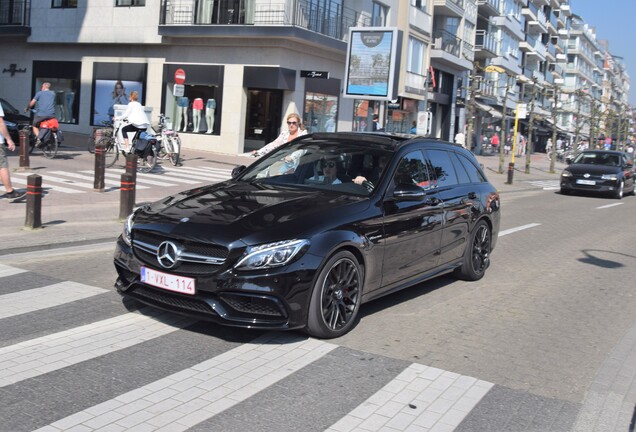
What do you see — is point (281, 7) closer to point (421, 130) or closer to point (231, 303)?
point (421, 130)

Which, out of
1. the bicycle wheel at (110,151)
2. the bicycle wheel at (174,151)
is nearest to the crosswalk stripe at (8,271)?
the bicycle wheel at (110,151)

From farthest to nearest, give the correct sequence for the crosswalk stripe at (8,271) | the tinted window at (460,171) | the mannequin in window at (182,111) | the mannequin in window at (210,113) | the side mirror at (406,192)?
1. the mannequin in window at (182,111)
2. the mannequin in window at (210,113)
3. the tinted window at (460,171)
4. the crosswalk stripe at (8,271)
5. the side mirror at (406,192)

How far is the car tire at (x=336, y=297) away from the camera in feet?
17.3

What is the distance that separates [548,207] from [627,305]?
11.7 m

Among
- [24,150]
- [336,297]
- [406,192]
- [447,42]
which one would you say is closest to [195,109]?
[24,150]

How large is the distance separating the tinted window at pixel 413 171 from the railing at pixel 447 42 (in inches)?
1431

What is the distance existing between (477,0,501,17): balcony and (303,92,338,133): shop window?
24650 mm

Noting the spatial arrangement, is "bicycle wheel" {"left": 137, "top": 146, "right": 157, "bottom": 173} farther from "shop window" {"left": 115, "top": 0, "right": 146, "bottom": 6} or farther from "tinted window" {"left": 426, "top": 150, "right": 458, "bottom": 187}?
"shop window" {"left": 115, "top": 0, "right": 146, "bottom": 6}

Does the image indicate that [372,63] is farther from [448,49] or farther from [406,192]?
[448,49]

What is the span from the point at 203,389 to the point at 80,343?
1264mm

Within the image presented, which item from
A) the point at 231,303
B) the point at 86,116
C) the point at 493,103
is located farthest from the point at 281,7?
the point at 493,103

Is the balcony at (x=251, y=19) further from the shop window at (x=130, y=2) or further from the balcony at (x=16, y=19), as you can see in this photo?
the balcony at (x=16, y=19)

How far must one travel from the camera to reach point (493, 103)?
183ft

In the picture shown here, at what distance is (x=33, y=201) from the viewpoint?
371 inches
